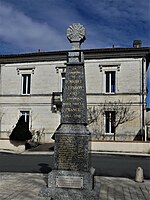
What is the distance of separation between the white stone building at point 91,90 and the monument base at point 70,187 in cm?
1817

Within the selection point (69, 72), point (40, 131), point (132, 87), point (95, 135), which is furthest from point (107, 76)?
point (69, 72)

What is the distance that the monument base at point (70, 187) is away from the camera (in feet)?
22.6

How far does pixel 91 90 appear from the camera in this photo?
26891 mm

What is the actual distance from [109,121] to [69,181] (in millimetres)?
19314

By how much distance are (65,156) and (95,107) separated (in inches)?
765

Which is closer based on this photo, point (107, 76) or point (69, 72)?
point (69, 72)

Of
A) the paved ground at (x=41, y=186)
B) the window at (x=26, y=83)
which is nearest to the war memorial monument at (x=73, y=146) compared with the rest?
the paved ground at (x=41, y=186)

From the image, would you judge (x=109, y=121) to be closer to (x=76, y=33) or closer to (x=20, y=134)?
(x=20, y=134)

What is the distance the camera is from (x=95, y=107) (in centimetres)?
2656

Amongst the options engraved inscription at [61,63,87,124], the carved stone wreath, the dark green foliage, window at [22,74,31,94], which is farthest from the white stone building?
the carved stone wreath

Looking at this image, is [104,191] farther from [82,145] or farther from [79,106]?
[79,106]

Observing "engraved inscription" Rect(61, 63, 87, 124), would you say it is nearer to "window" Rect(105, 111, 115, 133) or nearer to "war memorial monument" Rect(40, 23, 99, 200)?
"war memorial monument" Rect(40, 23, 99, 200)

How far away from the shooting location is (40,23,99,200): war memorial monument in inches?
277

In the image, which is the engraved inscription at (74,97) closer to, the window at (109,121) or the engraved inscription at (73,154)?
the engraved inscription at (73,154)
